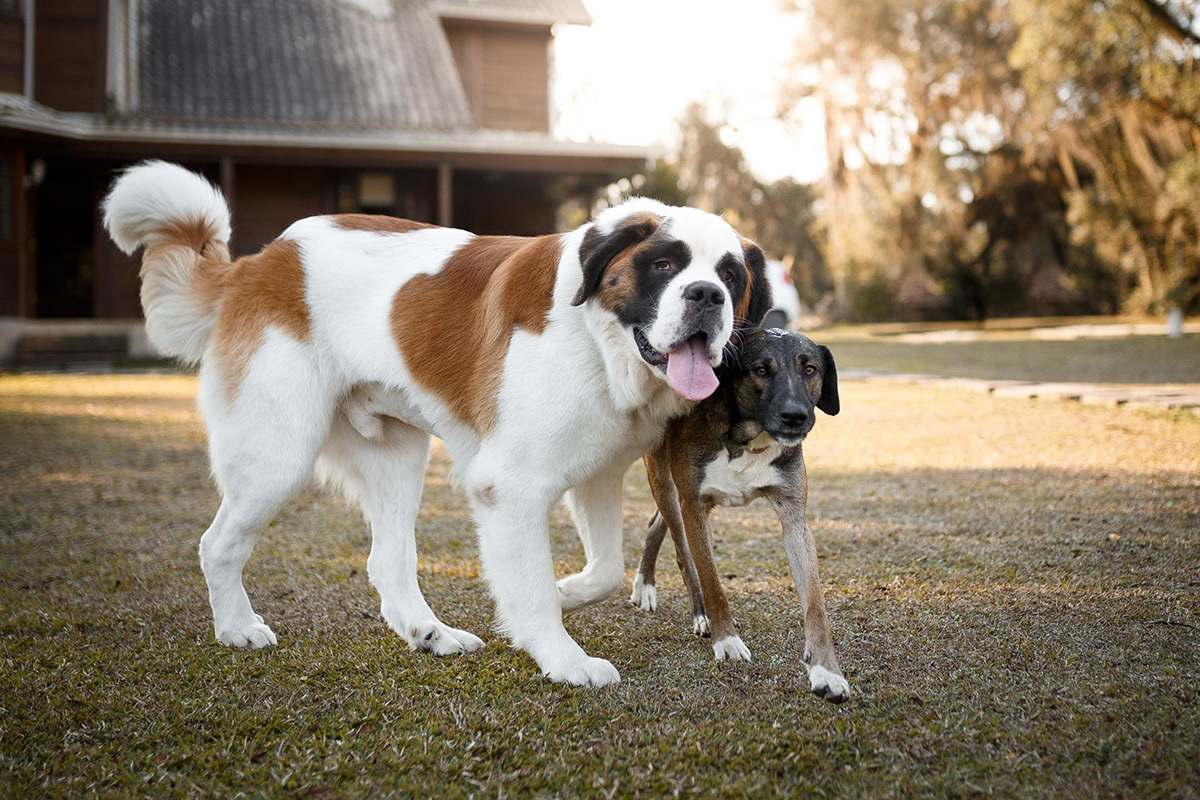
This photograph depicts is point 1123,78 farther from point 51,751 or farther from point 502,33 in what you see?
point 51,751

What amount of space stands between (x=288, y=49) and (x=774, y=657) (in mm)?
21273

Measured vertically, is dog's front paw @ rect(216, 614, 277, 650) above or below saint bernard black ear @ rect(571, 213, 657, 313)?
below

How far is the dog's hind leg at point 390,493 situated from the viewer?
385cm

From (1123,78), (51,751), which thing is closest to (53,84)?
(51,751)

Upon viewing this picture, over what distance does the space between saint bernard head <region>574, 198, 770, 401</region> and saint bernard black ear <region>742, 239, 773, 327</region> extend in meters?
0.13

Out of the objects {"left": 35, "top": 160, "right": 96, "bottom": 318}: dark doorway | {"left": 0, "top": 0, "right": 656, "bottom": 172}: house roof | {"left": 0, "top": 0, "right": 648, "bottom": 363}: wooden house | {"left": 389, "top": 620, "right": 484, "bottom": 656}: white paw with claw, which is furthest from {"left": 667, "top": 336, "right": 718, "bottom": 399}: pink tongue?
{"left": 35, "top": 160, "right": 96, "bottom": 318}: dark doorway

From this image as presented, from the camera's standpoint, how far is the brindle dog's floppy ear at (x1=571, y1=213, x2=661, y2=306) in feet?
10.6

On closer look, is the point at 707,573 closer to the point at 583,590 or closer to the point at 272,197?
the point at 583,590

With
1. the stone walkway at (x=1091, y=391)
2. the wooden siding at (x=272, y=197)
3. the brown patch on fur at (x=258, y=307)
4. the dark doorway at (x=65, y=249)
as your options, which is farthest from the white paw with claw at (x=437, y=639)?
the dark doorway at (x=65, y=249)

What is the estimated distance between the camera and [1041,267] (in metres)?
38.9

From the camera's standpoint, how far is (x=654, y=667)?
3.43 metres

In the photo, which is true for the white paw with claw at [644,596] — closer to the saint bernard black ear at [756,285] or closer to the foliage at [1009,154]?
the saint bernard black ear at [756,285]

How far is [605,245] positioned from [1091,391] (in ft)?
30.8

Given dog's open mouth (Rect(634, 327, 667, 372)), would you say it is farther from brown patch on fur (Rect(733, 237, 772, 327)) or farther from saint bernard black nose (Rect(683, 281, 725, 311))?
brown patch on fur (Rect(733, 237, 772, 327))
